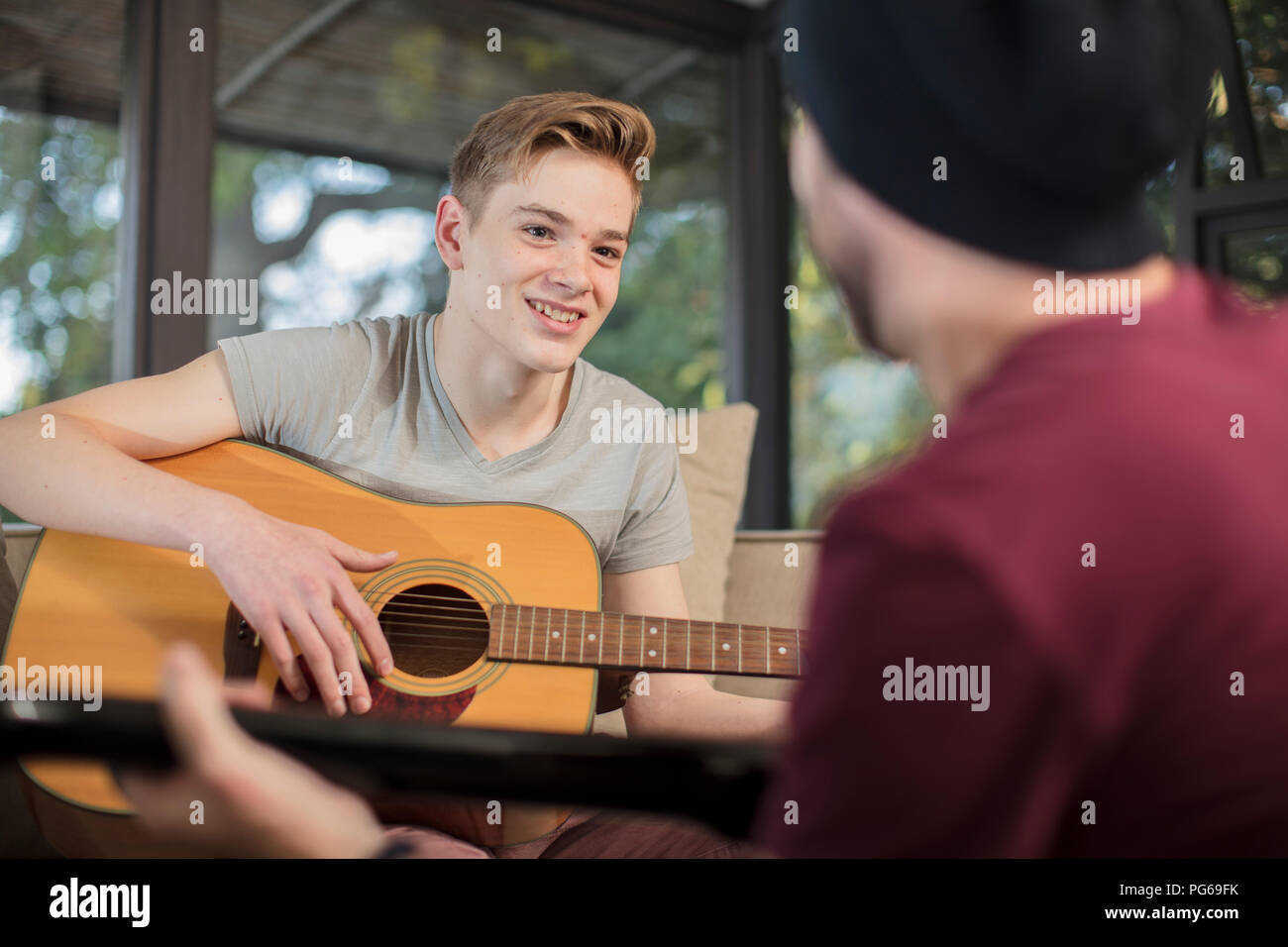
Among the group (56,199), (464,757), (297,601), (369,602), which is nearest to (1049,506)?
(464,757)

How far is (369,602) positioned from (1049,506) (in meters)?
0.99

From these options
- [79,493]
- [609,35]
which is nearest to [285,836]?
[79,493]

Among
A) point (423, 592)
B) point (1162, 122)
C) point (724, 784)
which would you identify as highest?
point (1162, 122)

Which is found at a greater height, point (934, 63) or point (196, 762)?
point (934, 63)

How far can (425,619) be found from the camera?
1.30 meters

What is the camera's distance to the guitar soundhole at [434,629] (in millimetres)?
1287

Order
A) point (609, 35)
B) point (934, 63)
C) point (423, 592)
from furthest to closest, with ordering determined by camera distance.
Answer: point (609, 35), point (423, 592), point (934, 63)

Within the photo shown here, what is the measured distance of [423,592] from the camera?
4.33 ft

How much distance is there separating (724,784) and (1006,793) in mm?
189

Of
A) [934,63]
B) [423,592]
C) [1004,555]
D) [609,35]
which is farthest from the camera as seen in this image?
[609,35]

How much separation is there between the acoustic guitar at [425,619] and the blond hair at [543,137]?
507 mm
